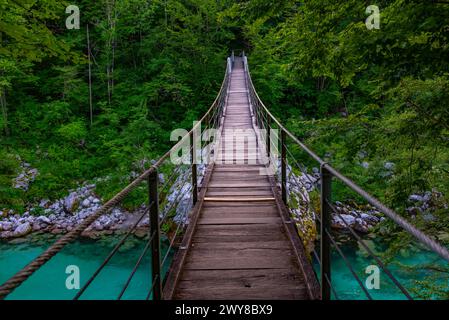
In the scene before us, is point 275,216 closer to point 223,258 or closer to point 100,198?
point 223,258

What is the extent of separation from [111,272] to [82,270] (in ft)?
2.72

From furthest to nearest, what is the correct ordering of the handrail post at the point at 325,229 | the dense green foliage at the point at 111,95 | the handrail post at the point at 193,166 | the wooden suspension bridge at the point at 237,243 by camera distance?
the dense green foliage at the point at 111,95 → the handrail post at the point at 193,166 → the handrail post at the point at 325,229 → the wooden suspension bridge at the point at 237,243

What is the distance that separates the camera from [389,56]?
3506 millimetres

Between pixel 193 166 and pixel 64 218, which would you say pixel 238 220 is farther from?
pixel 64 218

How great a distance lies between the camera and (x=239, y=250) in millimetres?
3438

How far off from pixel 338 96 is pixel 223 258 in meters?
17.8

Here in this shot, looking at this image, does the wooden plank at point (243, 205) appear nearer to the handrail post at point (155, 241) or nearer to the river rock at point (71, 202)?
the handrail post at point (155, 241)

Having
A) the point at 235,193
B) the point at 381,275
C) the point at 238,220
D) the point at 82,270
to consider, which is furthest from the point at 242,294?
the point at 82,270

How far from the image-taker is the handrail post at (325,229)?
2.36 m

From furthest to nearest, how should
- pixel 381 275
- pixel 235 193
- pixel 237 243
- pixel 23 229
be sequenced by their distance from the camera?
pixel 23 229
pixel 381 275
pixel 235 193
pixel 237 243

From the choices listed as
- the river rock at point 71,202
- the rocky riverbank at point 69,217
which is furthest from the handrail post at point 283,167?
the river rock at point 71,202

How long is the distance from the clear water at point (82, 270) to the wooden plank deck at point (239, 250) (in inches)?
189

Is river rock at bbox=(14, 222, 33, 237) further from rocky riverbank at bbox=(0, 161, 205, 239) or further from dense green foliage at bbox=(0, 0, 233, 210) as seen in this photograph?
dense green foliage at bbox=(0, 0, 233, 210)

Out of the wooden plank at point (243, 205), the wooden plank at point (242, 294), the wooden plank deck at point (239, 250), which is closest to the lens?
the wooden plank at point (242, 294)
